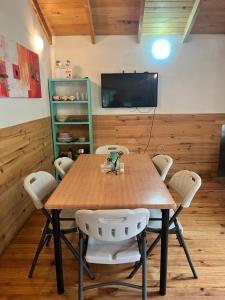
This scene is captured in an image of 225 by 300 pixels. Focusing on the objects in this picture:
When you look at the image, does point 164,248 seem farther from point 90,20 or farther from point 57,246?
point 90,20

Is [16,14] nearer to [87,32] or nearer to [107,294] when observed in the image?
[87,32]

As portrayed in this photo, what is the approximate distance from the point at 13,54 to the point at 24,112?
0.63 meters

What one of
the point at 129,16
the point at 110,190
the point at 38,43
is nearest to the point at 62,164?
the point at 110,190

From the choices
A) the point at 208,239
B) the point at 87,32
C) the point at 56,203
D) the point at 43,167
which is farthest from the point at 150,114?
the point at 56,203

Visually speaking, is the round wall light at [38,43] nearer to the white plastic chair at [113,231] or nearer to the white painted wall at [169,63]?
the white painted wall at [169,63]

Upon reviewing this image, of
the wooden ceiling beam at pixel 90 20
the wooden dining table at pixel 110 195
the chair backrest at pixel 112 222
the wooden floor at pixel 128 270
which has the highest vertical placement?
the wooden ceiling beam at pixel 90 20

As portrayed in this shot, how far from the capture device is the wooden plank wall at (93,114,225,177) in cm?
396

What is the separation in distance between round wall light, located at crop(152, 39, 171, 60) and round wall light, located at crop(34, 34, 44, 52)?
1.70m

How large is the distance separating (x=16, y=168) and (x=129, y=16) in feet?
8.32

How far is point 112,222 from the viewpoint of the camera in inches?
52.7

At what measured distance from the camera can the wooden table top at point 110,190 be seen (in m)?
1.43

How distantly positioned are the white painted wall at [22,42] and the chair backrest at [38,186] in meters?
0.68

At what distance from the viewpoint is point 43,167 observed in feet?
11.1

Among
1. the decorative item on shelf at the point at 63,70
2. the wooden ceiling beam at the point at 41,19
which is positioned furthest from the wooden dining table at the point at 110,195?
the wooden ceiling beam at the point at 41,19
